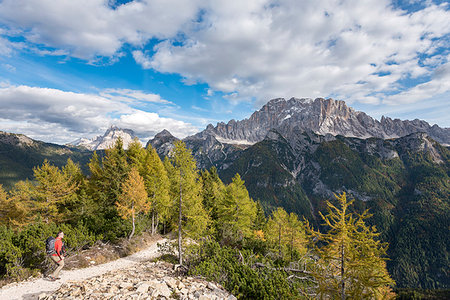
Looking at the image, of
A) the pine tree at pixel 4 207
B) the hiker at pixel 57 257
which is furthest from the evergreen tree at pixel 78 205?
the hiker at pixel 57 257

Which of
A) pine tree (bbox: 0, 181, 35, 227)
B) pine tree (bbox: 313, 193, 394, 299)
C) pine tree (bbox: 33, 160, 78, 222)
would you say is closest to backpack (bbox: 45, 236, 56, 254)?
pine tree (bbox: 313, 193, 394, 299)

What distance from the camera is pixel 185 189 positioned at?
18203 mm

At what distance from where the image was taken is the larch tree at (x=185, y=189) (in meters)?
17.8

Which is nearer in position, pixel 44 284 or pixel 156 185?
pixel 44 284

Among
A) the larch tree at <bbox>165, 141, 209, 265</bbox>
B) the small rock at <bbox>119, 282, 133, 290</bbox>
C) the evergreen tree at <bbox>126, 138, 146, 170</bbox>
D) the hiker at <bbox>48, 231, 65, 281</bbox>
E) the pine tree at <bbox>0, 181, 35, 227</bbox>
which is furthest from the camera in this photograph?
the evergreen tree at <bbox>126, 138, 146, 170</bbox>

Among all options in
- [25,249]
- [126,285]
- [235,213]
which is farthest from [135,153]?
[126,285]

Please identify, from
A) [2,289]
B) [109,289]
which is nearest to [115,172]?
[2,289]

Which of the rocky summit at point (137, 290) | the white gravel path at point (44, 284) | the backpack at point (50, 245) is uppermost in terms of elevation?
the backpack at point (50, 245)

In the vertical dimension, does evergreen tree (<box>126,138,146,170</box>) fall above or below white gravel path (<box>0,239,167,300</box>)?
above

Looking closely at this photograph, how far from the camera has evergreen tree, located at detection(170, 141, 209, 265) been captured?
17.8m

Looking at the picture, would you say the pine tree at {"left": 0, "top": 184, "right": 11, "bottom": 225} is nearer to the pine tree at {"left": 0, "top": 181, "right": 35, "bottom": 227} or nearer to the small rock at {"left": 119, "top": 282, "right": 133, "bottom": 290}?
the pine tree at {"left": 0, "top": 181, "right": 35, "bottom": 227}

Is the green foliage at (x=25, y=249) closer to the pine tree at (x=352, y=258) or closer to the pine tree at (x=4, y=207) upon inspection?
the pine tree at (x=352, y=258)

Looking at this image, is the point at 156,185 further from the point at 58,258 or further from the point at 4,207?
the point at 4,207

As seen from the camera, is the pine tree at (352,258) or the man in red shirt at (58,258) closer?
the pine tree at (352,258)
